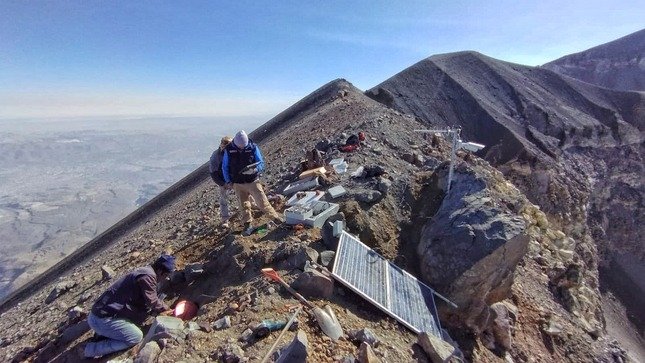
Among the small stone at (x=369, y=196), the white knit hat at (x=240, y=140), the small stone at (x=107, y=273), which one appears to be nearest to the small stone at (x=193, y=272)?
the white knit hat at (x=240, y=140)

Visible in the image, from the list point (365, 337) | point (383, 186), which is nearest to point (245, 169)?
point (383, 186)

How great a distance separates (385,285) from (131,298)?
4.35m

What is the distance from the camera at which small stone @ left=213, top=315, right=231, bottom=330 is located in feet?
17.5

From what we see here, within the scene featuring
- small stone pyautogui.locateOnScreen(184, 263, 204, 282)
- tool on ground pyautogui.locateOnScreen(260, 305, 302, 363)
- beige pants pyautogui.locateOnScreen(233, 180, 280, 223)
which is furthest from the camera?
beige pants pyautogui.locateOnScreen(233, 180, 280, 223)

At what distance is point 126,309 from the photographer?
587cm

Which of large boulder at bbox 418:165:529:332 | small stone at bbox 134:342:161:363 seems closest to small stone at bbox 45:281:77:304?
small stone at bbox 134:342:161:363

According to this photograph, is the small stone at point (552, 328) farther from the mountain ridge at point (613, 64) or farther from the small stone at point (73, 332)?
the mountain ridge at point (613, 64)

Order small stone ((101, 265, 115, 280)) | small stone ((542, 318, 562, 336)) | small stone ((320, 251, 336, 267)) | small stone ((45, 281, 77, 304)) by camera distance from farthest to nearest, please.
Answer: small stone ((45, 281, 77, 304))
small stone ((101, 265, 115, 280))
small stone ((542, 318, 562, 336))
small stone ((320, 251, 336, 267))

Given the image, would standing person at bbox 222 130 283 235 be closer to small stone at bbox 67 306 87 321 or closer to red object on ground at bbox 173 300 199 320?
red object on ground at bbox 173 300 199 320

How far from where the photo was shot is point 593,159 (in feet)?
129

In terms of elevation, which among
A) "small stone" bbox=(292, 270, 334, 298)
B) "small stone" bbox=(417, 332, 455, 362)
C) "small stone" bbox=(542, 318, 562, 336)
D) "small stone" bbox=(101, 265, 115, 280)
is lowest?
"small stone" bbox=(542, 318, 562, 336)

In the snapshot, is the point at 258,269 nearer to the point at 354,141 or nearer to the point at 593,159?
the point at 354,141

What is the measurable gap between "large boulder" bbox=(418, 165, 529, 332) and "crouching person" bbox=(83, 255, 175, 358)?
Result: 17.6 feet

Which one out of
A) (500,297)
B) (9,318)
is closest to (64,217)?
(9,318)
